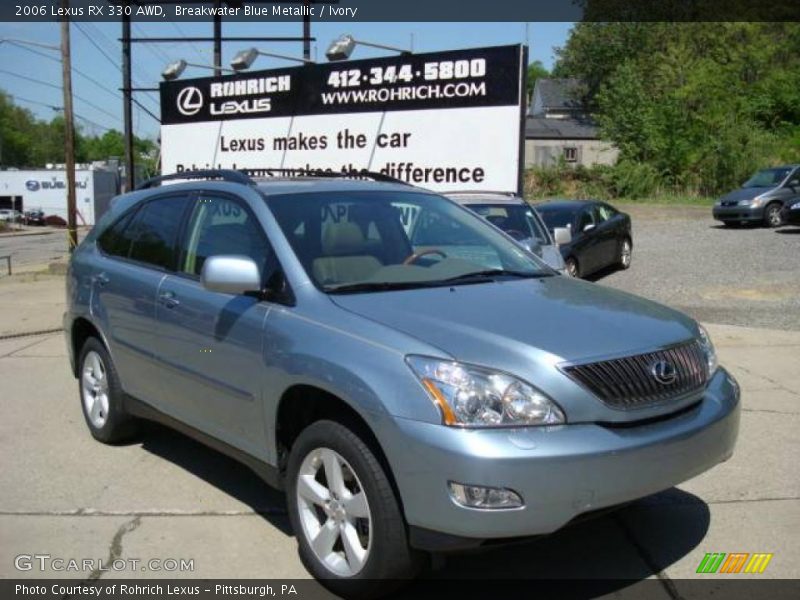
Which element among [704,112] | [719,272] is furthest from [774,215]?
[704,112]

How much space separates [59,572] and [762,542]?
3291 millimetres

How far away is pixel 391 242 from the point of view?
4.48 metres

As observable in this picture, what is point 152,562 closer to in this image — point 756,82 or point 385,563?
point 385,563

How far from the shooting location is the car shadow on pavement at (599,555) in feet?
12.0

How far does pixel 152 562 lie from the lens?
3.90 metres

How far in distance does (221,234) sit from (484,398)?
205 cm

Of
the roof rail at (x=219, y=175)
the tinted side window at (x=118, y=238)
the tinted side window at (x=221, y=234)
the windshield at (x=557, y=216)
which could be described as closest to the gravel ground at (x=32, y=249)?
the windshield at (x=557, y=216)

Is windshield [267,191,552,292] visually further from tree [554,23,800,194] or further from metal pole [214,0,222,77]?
tree [554,23,800,194]

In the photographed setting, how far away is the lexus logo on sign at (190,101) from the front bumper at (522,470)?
13544 millimetres

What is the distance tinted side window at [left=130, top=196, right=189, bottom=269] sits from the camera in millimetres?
4891

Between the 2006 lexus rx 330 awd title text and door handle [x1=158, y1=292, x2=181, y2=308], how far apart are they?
1 centimetres

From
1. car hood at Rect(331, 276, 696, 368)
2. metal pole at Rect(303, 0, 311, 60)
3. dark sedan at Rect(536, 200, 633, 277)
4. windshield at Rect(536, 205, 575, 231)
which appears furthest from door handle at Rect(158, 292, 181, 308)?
metal pole at Rect(303, 0, 311, 60)

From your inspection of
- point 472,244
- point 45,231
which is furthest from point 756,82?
point 45,231

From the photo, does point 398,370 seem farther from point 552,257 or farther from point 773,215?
point 773,215
